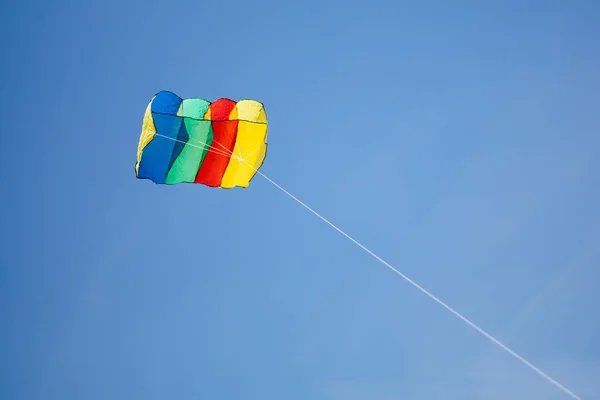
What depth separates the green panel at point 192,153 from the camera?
13789 mm

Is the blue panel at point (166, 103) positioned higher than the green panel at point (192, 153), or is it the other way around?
the blue panel at point (166, 103)

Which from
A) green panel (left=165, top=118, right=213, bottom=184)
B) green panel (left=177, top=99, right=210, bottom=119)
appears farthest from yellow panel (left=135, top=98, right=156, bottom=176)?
green panel (left=165, top=118, right=213, bottom=184)

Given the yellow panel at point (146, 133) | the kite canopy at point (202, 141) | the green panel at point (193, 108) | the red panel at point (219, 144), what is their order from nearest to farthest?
the yellow panel at point (146, 133) → the kite canopy at point (202, 141) → the green panel at point (193, 108) → the red panel at point (219, 144)

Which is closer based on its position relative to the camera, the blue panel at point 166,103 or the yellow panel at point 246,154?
the blue panel at point 166,103

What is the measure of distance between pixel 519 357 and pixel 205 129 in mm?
9511

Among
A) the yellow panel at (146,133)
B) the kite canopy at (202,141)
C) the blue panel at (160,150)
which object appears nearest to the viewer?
the yellow panel at (146,133)

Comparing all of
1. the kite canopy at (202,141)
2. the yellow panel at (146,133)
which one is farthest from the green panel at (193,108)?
the yellow panel at (146,133)

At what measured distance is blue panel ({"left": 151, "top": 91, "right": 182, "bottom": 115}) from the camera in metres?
13.5

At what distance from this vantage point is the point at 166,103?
1362 centimetres

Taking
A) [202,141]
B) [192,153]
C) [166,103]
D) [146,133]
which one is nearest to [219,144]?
[202,141]

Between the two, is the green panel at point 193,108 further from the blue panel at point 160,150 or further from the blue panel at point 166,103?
the blue panel at point 160,150

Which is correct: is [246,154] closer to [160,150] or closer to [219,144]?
[219,144]

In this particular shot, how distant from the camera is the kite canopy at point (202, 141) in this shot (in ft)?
44.1

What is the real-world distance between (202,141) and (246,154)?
43.9 inches
